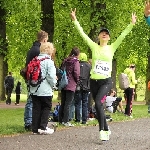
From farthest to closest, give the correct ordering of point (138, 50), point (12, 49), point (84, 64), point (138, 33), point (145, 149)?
1. point (12, 49)
2. point (138, 50)
3. point (138, 33)
4. point (84, 64)
5. point (145, 149)

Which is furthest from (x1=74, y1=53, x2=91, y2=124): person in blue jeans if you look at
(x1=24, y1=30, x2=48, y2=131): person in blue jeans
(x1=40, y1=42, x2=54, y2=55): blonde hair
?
(x1=40, y1=42, x2=54, y2=55): blonde hair

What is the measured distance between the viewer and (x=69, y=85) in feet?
45.7

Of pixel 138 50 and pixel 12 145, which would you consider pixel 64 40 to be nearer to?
pixel 138 50

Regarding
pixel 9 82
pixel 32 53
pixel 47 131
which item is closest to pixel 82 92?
pixel 32 53

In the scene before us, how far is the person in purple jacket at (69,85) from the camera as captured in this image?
13977mm

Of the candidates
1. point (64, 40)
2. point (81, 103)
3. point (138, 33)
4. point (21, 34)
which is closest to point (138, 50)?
point (138, 33)

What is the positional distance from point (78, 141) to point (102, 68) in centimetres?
148

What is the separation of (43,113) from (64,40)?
31556 mm

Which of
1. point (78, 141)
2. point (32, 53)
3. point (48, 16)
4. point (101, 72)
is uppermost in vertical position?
point (48, 16)

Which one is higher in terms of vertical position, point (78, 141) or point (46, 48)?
point (46, 48)

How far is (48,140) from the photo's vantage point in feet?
34.0

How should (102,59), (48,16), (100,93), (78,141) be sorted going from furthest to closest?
1. (48,16)
2. (102,59)
3. (100,93)
4. (78,141)

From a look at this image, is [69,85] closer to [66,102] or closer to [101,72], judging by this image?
[66,102]

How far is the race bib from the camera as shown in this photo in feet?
35.1
